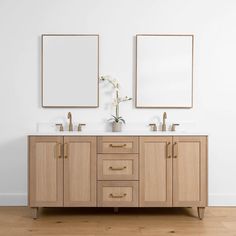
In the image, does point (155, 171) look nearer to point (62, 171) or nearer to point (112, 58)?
point (62, 171)

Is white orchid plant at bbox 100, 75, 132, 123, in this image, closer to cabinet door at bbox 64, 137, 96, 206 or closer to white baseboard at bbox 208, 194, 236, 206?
cabinet door at bbox 64, 137, 96, 206

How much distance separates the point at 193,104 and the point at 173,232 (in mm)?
1438

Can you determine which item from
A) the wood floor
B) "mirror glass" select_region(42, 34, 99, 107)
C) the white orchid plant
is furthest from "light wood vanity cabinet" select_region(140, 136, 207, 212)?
"mirror glass" select_region(42, 34, 99, 107)

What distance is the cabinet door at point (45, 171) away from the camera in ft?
11.2

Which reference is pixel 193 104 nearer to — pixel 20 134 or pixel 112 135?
pixel 112 135

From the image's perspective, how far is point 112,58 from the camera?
3943 mm

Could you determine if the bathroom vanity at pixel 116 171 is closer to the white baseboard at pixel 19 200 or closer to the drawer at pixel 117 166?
the drawer at pixel 117 166

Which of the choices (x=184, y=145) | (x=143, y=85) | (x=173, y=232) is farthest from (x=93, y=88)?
(x=173, y=232)

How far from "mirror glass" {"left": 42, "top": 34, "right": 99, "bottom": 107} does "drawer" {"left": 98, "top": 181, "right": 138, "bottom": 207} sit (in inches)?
39.8

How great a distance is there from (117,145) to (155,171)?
1.39 ft

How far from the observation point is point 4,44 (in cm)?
394

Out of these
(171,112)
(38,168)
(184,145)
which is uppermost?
(171,112)

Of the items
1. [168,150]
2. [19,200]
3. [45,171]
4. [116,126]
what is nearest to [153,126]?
[116,126]

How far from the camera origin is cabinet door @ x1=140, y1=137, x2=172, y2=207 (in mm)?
3426
